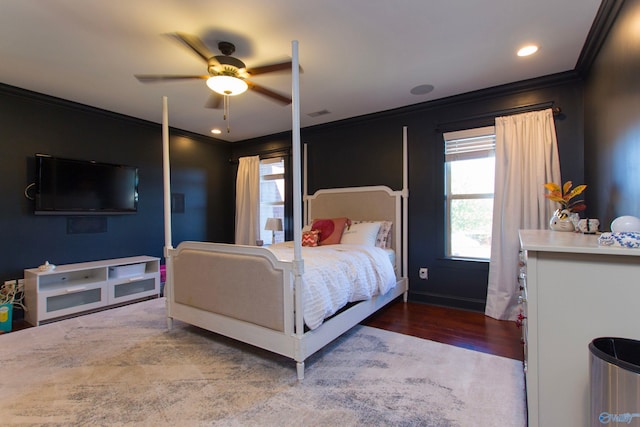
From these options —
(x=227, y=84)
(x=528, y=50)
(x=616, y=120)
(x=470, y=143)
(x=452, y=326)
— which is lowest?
(x=452, y=326)

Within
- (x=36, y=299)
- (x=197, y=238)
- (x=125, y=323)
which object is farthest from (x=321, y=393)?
(x=197, y=238)

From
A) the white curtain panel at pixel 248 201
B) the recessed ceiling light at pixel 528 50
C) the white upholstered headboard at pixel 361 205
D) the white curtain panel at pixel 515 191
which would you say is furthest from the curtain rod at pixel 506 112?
the white curtain panel at pixel 248 201

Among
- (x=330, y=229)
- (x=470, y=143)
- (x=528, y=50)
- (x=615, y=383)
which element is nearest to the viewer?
(x=615, y=383)

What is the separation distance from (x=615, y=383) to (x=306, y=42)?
259 centimetres

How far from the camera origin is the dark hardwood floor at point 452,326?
8.45 feet

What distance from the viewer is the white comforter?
216 centimetres

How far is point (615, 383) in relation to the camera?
3.23 ft

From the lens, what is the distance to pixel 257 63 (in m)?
2.71

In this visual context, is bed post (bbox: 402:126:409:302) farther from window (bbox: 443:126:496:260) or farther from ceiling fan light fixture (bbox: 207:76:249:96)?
ceiling fan light fixture (bbox: 207:76:249:96)

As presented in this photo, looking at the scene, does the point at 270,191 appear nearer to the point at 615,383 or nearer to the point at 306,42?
the point at 306,42

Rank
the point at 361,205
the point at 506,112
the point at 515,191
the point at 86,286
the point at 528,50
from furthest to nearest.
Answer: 1. the point at 361,205
2. the point at 86,286
3. the point at 506,112
4. the point at 515,191
5. the point at 528,50

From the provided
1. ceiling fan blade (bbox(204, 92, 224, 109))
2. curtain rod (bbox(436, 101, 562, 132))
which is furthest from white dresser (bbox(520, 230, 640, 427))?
ceiling fan blade (bbox(204, 92, 224, 109))

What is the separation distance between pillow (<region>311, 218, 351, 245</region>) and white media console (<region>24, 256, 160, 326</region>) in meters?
2.24

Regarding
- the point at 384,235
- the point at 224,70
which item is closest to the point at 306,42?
the point at 224,70
